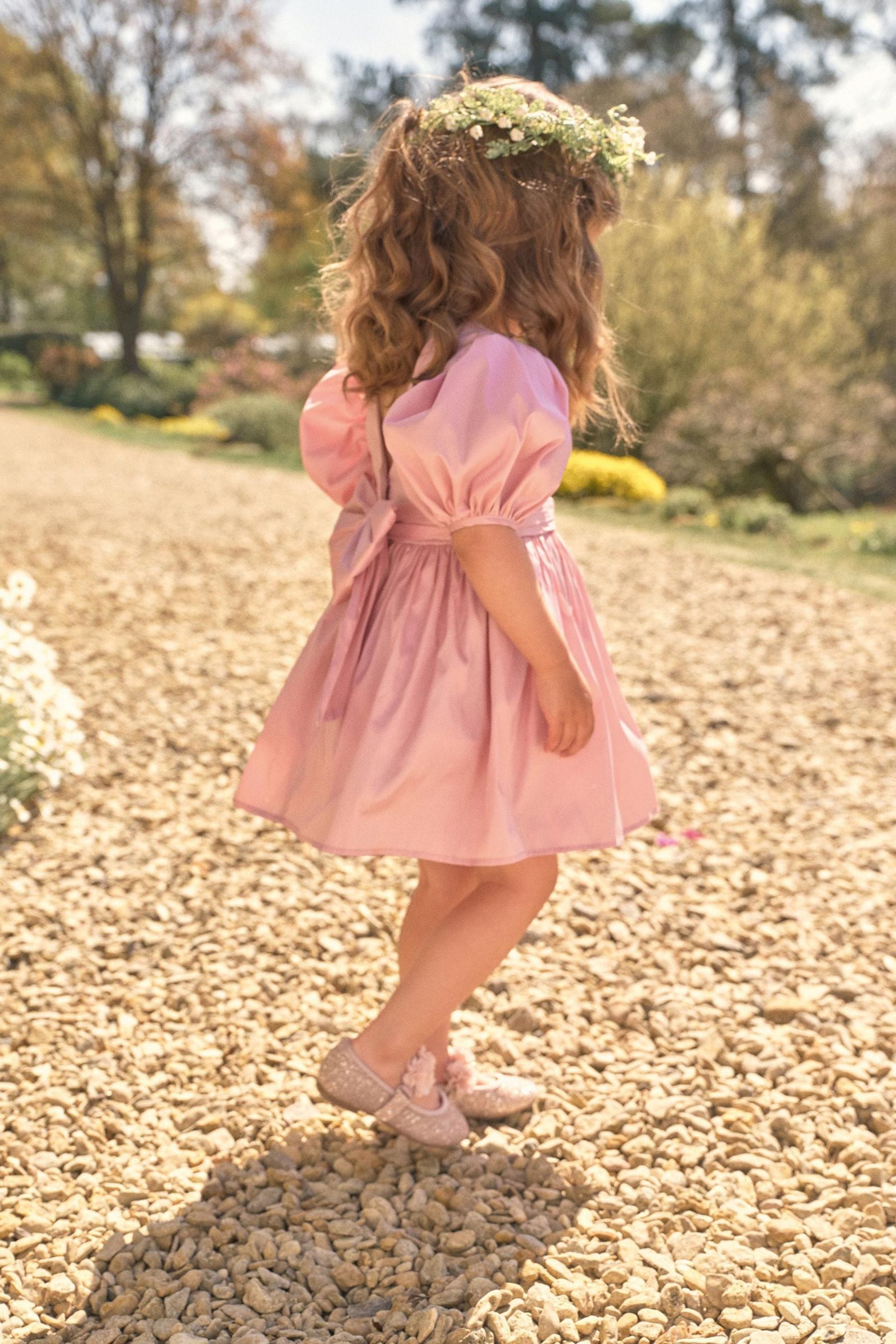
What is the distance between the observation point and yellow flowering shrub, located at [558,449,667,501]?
9453 mm

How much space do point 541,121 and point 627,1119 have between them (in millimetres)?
1677

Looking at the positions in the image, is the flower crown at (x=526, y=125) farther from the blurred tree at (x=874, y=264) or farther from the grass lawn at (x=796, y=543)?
the blurred tree at (x=874, y=264)

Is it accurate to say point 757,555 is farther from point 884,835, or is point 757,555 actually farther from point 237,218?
point 237,218

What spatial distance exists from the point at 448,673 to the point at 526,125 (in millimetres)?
820

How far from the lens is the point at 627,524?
849 centimetres

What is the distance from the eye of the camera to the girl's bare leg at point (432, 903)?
1.97m

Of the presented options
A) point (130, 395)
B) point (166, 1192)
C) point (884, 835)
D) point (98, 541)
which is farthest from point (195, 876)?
point (130, 395)

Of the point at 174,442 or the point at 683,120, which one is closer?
the point at 174,442

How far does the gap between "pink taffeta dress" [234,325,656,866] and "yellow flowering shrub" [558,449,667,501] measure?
25.5 feet

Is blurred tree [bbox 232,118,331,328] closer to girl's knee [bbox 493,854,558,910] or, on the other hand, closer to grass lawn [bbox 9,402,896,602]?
grass lawn [bbox 9,402,896,602]

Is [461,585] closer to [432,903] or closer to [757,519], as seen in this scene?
→ [432,903]

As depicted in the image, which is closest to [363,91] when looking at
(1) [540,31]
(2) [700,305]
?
(1) [540,31]

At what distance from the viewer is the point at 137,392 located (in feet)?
64.6

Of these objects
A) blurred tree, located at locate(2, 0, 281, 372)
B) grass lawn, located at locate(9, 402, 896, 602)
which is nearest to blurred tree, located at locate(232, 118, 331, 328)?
blurred tree, located at locate(2, 0, 281, 372)
